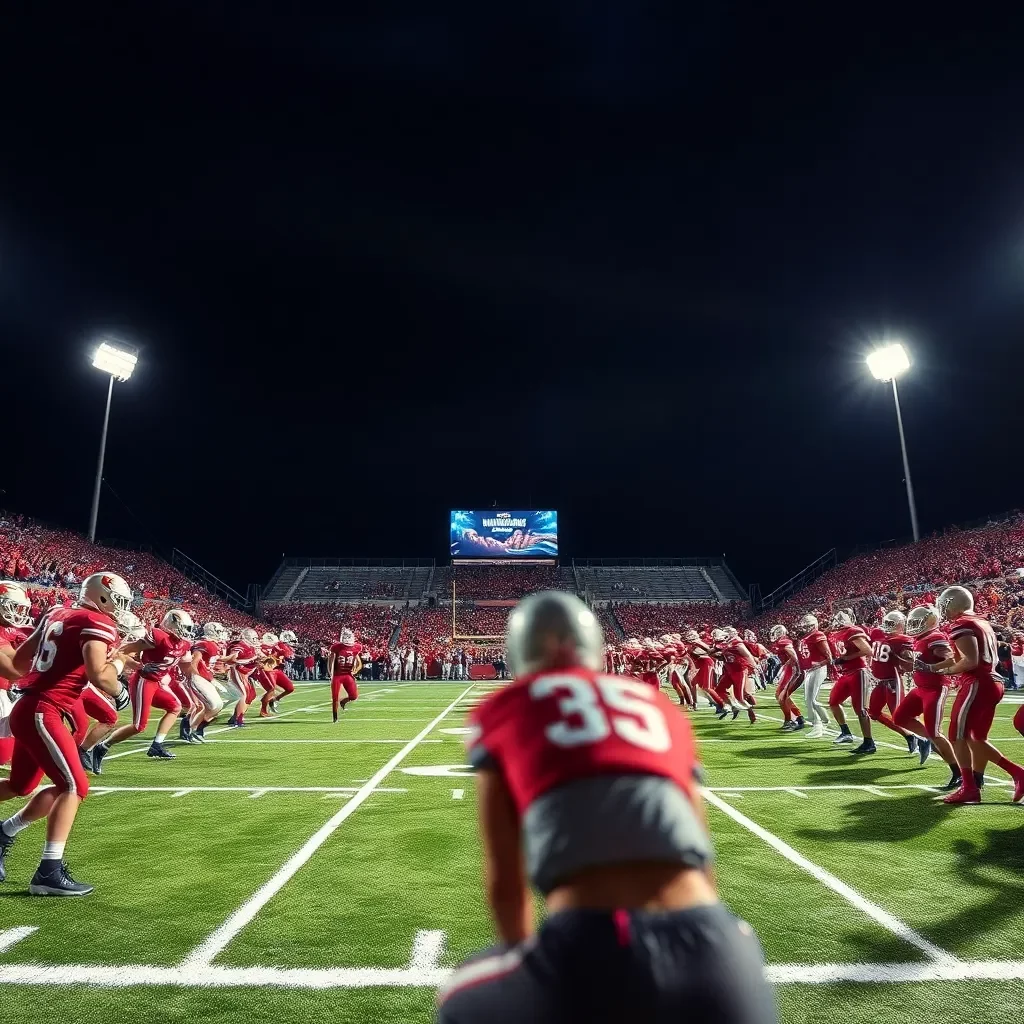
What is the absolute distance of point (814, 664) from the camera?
12.2 meters

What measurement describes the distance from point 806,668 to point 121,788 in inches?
403

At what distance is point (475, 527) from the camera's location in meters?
54.2

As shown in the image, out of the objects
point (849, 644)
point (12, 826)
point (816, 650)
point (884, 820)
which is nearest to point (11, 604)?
point (12, 826)

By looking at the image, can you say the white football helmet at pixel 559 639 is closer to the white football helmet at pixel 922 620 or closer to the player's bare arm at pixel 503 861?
the player's bare arm at pixel 503 861

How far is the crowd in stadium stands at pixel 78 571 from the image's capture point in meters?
27.0

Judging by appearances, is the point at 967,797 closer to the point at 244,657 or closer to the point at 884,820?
the point at 884,820

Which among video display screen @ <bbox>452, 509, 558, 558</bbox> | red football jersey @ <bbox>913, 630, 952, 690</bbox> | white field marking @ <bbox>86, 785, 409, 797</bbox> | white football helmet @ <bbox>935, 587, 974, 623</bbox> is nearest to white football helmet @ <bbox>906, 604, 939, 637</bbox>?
red football jersey @ <bbox>913, 630, 952, 690</bbox>

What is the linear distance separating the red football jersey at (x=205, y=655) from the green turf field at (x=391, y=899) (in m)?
3.38

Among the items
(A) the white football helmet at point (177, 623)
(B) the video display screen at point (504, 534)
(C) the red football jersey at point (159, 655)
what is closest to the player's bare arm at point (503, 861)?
(A) the white football helmet at point (177, 623)

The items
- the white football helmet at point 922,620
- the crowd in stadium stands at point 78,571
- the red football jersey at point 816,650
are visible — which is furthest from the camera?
the crowd in stadium stands at point 78,571

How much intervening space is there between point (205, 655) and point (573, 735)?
1203cm

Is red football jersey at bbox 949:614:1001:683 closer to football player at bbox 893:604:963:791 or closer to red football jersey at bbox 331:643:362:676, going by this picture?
football player at bbox 893:604:963:791

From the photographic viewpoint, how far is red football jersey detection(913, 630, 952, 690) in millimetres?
7520

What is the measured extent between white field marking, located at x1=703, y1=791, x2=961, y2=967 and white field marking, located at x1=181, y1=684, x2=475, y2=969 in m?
3.45
